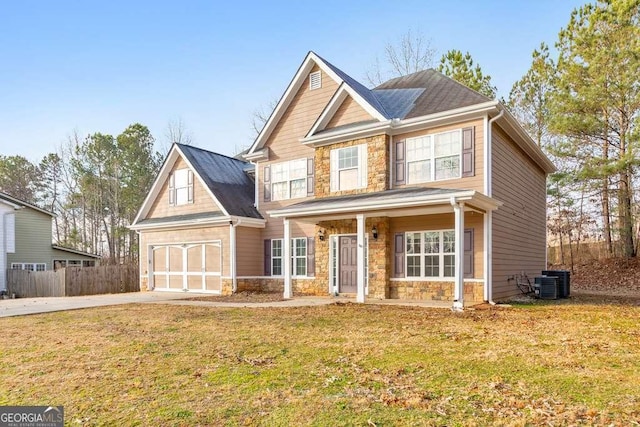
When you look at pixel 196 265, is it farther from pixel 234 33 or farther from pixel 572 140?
pixel 572 140

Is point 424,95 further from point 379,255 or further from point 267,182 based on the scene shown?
point 267,182

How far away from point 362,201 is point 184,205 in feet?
29.3

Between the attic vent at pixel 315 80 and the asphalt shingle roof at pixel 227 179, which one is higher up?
the attic vent at pixel 315 80

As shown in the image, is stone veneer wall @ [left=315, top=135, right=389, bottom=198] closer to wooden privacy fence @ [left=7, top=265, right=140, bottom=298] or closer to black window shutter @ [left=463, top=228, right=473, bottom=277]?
black window shutter @ [left=463, top=228, right=473, bottom=277]

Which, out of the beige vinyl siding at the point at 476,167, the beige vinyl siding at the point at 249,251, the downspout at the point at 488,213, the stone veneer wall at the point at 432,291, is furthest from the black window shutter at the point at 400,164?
the beige vinyl siding at the point at 249,251

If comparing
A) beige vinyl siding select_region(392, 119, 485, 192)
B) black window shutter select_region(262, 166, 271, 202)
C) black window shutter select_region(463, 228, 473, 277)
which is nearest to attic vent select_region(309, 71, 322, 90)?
black window shutter select_region(262, 166, 271, 202)

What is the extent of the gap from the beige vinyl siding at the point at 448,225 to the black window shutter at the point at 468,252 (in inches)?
3.2

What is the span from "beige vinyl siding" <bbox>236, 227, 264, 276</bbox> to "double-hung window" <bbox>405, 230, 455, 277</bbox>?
6.23 meters

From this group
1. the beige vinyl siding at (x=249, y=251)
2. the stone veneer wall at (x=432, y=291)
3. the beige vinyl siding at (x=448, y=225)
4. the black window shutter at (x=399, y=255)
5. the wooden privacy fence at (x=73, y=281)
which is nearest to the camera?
the stone veneer wall at (x=432, y=291)

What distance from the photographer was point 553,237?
30703 mm

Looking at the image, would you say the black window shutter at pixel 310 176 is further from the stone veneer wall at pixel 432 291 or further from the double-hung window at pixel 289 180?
the stone veneer wall at pixel 432 291

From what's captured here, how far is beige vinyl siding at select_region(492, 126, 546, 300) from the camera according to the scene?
12.2m

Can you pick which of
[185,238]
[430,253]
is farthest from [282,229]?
[430,253]

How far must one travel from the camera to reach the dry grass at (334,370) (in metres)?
3.66
